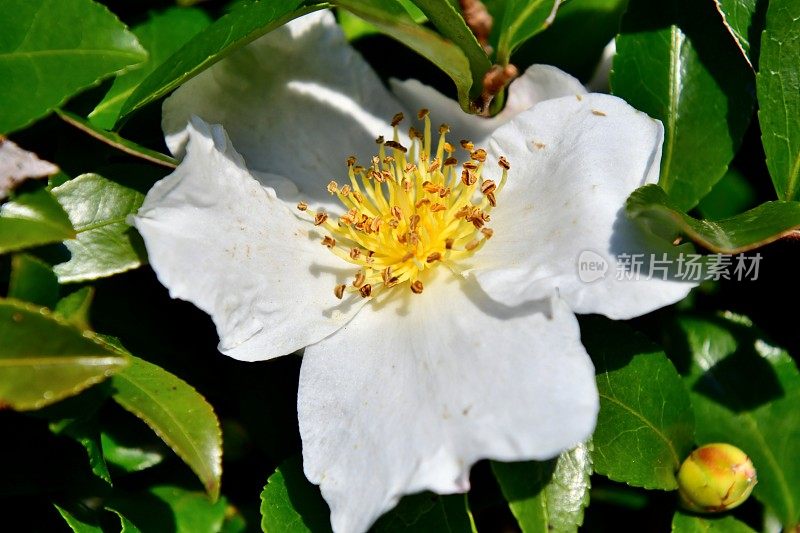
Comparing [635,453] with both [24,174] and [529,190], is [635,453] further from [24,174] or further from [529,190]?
[24,174]

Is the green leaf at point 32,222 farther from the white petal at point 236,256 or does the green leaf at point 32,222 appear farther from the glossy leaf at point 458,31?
the glossy leaf at point 458,31

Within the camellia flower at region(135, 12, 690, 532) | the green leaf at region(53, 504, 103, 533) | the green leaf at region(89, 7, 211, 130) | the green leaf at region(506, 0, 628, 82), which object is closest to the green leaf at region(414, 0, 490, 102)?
the camellia flower at region(135, 12, 690, 532)

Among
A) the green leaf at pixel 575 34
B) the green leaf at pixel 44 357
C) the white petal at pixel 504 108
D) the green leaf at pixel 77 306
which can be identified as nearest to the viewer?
the green leaf at pixel 44 357

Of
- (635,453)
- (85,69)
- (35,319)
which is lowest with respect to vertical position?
(635,453)

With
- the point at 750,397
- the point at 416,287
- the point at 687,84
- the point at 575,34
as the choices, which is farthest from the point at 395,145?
the point at 750,397

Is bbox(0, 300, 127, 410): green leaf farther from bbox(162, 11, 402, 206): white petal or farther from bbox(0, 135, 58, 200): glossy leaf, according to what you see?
bbox(162, 11, 402, 206): white petal

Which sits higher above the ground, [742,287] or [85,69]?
[85,69]

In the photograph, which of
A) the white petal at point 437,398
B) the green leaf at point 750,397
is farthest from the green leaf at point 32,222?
the green leaf at point 750,397

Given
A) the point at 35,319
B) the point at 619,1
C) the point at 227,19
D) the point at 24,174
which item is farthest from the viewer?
the point at 619,1

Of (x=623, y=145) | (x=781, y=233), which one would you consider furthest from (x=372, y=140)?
(x=781, y=233)
